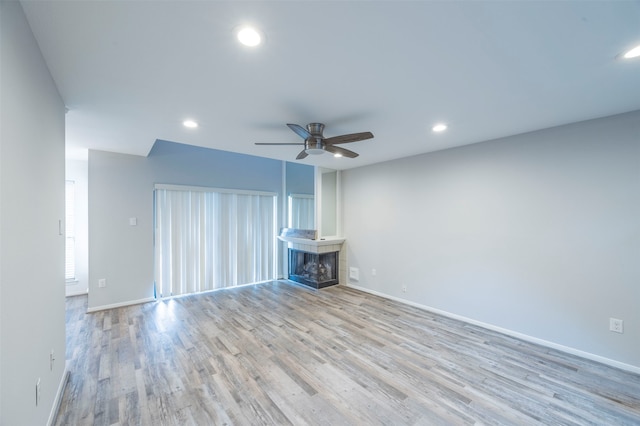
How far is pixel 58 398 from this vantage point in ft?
6.47

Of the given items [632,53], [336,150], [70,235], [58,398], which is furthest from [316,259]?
[632,53]

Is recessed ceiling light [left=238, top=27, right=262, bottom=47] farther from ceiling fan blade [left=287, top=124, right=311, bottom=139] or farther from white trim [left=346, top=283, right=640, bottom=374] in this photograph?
white trim [left=346, top=283, right=640, bottom=374]

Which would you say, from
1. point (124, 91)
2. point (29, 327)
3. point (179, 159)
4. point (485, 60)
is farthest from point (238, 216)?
point (485, 60)

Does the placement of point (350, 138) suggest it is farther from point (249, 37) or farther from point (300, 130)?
point (249, 37)

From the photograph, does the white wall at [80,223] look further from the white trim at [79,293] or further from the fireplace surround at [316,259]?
the fireplace surround at [316,259]

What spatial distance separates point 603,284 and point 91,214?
6346 millimetres

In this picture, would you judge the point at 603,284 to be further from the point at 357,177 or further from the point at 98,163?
the point at 98,163

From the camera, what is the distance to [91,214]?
384 cm

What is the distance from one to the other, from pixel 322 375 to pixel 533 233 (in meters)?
2.82

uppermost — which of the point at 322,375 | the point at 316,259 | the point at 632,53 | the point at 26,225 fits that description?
the point at 632,53

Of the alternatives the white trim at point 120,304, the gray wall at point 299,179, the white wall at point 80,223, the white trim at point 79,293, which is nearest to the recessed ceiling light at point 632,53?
the gray wall at point 299,179

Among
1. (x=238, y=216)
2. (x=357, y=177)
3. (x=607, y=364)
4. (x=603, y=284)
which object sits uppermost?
(x=357, y=177)

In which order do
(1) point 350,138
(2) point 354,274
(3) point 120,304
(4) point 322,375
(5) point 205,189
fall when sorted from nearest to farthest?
(4) point 322,375, (1) point 350,138, (3) point 120,304, (5) point 205,189, (2) point 354,274

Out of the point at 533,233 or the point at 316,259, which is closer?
the point at 533,233
